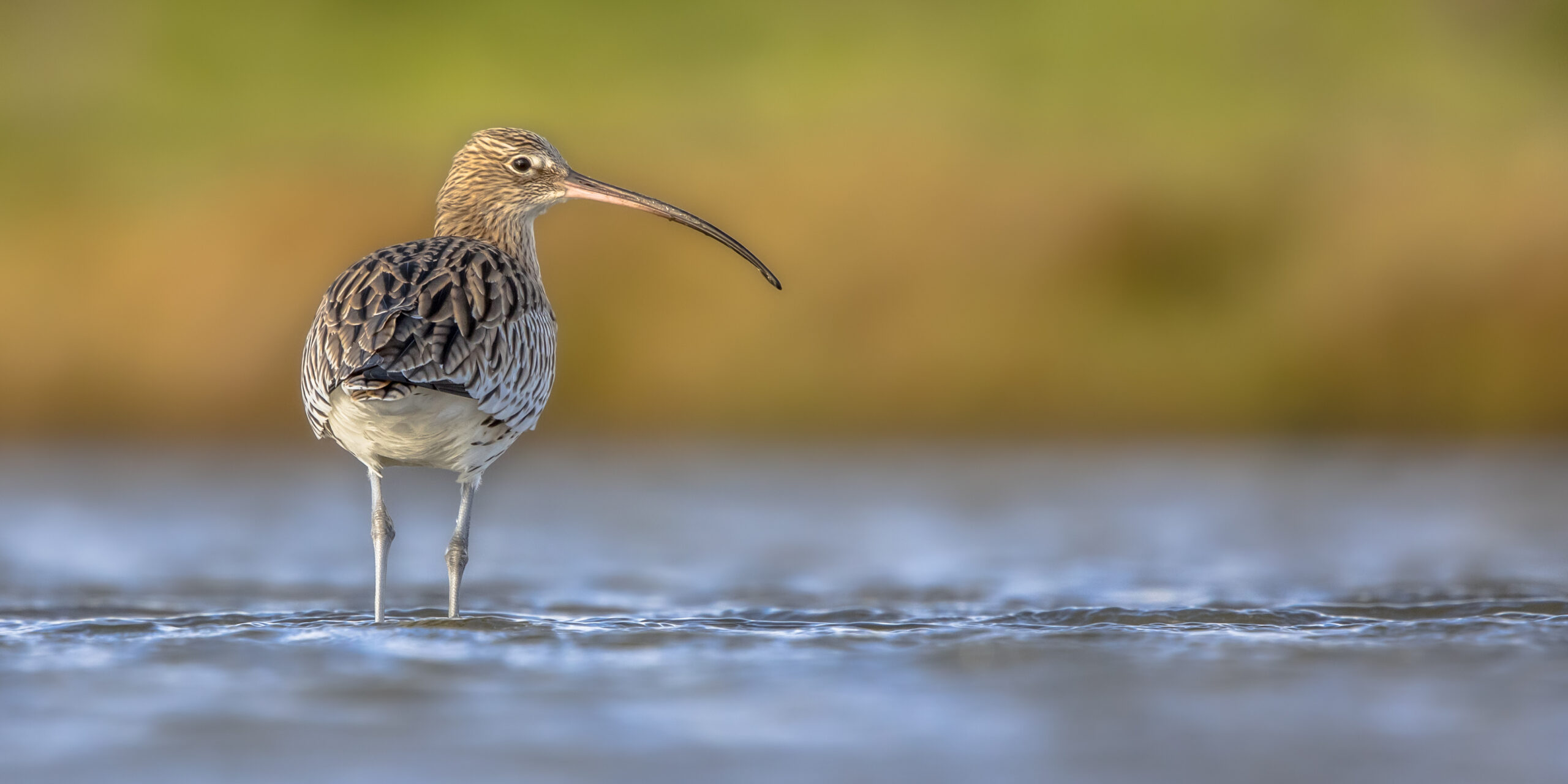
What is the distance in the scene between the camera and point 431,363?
21.2ft

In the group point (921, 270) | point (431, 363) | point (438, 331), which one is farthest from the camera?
point (921, 270)

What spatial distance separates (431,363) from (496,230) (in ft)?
6.18

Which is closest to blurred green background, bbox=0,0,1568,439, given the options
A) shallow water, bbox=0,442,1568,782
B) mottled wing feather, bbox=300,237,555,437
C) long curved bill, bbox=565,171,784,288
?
shallow water, bbox=0,442,1568,782

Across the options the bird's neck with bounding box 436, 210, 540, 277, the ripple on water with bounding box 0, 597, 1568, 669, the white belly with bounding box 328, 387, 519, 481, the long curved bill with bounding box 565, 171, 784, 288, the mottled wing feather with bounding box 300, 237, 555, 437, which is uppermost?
the long curved bill with bounding box 565, 171, 784, 288

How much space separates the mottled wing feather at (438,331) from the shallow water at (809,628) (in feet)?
2.91

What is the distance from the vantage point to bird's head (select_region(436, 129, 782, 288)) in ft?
27.0

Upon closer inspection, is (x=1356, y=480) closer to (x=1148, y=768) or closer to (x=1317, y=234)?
(x=1317, y=234)

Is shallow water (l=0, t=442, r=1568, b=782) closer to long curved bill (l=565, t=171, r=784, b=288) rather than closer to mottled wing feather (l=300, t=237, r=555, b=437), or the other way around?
mottled wing feather (l=300, t=237, r=555, b=437)

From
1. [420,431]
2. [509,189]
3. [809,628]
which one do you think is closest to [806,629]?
[809,628]

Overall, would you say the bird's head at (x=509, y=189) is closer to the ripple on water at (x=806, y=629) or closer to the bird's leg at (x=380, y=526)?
the bird's leg at (x=380, y=526)

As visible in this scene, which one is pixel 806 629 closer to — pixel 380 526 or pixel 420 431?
pixel 420 431

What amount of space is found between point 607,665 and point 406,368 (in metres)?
1.47

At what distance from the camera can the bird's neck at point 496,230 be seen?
8.22 metres

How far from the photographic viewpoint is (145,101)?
67.4 feet
